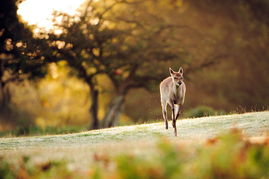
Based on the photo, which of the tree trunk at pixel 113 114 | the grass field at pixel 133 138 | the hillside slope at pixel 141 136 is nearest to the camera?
the grass field at pixel 133 138

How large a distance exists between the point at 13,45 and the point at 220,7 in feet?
67.7

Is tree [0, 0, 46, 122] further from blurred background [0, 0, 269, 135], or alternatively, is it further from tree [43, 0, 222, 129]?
tree [43, 0, 222, 129]

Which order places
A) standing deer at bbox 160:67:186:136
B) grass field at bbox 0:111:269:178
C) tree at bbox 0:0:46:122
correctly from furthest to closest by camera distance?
1. tree at bbox 0:0:46:122
2. standing deer at bbox 160:67:186:136
3. grass field at bbox 0:111:269:178

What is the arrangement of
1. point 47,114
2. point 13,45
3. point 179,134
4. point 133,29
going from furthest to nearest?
point 47,114 < point 133,29 < point 13,45 < point 179,134

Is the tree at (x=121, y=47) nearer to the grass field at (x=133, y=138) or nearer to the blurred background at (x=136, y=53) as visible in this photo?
the blurred background at (x=136, y=53)

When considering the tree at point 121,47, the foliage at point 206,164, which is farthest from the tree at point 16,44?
the foliage at point 206,164

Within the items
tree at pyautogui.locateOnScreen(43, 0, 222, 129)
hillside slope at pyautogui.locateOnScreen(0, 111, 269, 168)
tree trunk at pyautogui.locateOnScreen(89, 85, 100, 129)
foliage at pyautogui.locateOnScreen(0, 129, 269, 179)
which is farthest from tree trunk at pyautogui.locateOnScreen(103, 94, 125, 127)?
foliage at pyautogui.locateOnScreen(0, 129, 269, 179)

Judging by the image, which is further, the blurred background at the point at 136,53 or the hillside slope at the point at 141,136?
the blurred background at the point at 136,53

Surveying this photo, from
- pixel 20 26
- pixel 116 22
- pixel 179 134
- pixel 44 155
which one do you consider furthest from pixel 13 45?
pixel 44 155

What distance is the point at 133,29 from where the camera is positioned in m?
40.2

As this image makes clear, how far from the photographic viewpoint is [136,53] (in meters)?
39.9

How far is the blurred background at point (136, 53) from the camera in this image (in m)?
35.9

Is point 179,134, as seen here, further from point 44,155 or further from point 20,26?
point 20,26

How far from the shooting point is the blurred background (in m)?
35.9
